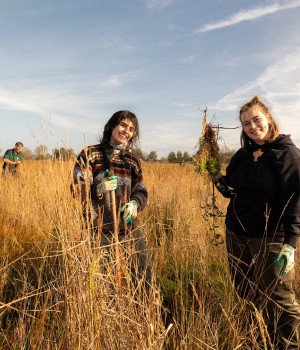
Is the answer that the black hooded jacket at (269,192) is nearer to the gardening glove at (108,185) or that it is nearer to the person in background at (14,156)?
the gardening glove at (108,185)

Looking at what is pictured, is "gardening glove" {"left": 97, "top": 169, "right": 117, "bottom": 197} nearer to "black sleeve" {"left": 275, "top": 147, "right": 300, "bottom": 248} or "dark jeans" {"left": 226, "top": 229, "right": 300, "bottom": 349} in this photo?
"dark jeans" {"left": 226, "top": 229, "right": 300, "bottom": 349}

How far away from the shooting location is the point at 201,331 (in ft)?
4.98

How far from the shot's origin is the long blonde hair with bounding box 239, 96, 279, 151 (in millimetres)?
1890

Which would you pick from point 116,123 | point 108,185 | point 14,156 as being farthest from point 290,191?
point 14,156

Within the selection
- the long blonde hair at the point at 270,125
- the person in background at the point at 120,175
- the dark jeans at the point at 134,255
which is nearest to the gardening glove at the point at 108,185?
the person in background at the point at 120,175

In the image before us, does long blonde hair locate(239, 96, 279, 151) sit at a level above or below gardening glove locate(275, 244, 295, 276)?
above

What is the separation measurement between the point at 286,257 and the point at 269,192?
40 cm

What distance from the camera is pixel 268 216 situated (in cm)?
158

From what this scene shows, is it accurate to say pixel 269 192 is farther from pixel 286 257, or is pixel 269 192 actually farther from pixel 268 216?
pixel 286 257

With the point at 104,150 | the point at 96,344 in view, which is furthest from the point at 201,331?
the point at 104,150

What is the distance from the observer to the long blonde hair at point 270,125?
189 centimetres

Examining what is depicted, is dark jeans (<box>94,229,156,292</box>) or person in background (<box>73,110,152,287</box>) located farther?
person in background (<box>73,110,152,287</box>)

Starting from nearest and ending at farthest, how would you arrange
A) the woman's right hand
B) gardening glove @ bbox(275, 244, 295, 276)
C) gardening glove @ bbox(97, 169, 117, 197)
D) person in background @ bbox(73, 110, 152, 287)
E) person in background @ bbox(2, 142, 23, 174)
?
1. gardening glove @ bbox(275, 244, 295, 276)
2. gardening glove @ bbox(97, 169, 117, 197)
3. person in background @ bbox(73, 110, 152, 287)
4. the woman's right hand
5. person in background @ bbox(2, 142, 23, 174)

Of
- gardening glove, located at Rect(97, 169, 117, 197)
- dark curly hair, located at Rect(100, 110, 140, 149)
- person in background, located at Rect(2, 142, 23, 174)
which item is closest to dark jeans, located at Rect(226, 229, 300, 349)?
gardening glove, located at Rect(97, 169, 117, 197)
